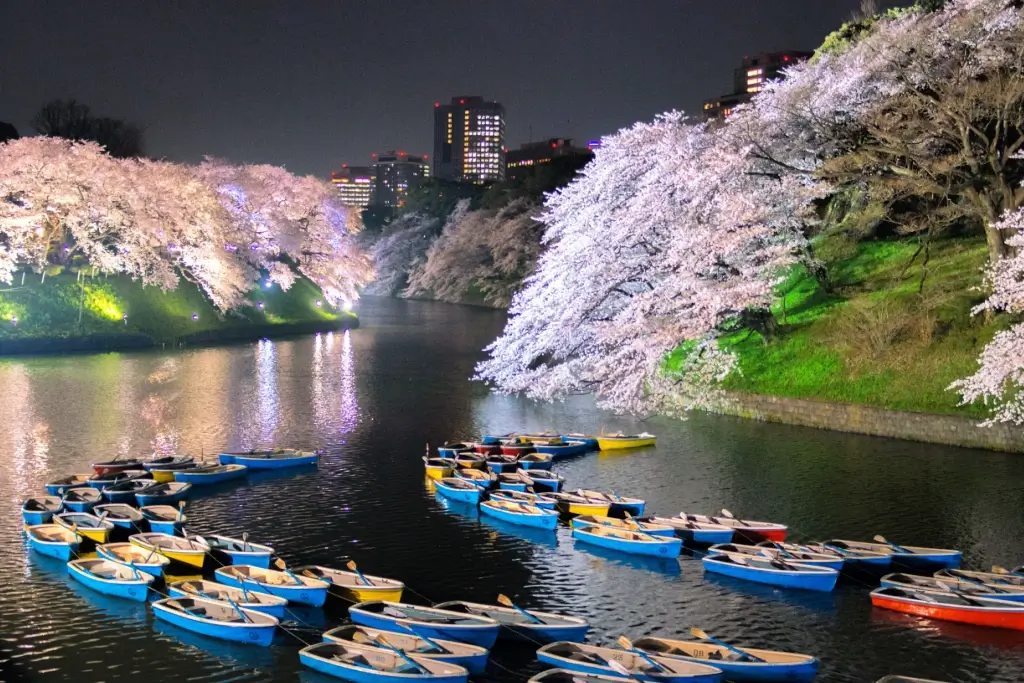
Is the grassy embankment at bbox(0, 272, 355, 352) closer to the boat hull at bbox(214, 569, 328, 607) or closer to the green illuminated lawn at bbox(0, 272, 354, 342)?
the green illuminated lawn at bbox(0, 272, 354, 342)

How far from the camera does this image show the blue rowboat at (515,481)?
952 inches

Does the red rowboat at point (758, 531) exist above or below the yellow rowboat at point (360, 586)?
above

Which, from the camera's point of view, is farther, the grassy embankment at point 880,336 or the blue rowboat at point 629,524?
the grassy embankment at point 880,336

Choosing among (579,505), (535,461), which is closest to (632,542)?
(579,505)

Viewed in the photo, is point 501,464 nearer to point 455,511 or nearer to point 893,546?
point 455,511

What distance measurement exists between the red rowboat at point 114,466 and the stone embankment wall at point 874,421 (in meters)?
20.3

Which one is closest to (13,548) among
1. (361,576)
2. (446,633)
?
(361,576)

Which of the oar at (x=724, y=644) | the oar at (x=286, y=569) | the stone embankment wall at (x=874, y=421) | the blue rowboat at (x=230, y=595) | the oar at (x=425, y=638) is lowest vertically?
the oar at (x=425, y=638)

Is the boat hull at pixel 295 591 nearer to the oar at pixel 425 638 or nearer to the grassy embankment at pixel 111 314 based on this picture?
the oar at pixel 425 638

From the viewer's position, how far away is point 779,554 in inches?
716

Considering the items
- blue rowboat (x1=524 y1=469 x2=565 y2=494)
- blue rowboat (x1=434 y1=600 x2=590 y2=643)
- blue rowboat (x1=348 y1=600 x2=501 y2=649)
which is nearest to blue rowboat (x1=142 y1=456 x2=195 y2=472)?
blue rowboat (x1=524 y1=469 x2=565 y2=494)

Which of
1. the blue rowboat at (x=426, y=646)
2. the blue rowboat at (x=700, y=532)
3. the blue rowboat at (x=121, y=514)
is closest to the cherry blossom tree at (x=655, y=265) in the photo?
the blue rowboat at (x=700, y=532)

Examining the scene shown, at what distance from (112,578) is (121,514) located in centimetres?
390

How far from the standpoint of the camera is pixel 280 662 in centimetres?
1467
